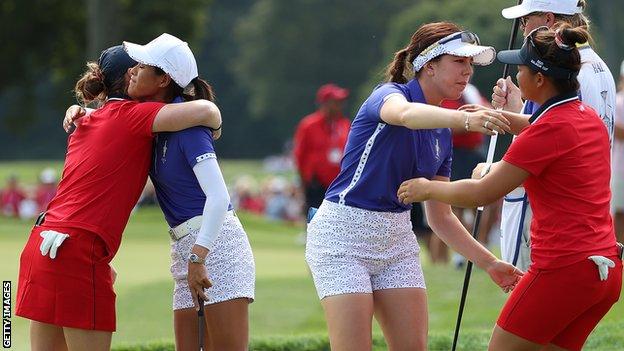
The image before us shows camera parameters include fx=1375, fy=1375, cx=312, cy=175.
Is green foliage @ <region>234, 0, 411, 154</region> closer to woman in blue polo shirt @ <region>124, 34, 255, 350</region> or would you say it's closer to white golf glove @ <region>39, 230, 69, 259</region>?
woman in blue polo shirt @ <region>124, 34, 255, 350</region>

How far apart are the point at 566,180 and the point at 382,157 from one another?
2.96ft

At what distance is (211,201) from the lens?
5.72 meters

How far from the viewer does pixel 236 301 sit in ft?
19.7

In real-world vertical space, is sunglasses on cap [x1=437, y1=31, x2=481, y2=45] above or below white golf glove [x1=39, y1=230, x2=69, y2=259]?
above

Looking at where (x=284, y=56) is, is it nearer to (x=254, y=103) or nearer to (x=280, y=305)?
(x=254, y=103)

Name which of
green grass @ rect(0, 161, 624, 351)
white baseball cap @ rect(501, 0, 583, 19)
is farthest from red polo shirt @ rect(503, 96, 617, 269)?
green grass @ rect(0, 161, 624, 351)

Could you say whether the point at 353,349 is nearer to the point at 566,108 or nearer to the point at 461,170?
the point at 566,108

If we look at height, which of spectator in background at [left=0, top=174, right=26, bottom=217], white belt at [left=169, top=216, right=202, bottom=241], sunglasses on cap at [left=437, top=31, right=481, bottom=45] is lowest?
spectator in background at [left=0, top=174, right=26, bottom=217]

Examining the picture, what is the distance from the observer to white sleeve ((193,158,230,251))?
5.72 m

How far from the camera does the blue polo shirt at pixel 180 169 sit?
5812 mm

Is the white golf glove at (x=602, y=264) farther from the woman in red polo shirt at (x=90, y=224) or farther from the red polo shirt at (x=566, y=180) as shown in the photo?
the woman in red polo shirt at (x=90, y=224)

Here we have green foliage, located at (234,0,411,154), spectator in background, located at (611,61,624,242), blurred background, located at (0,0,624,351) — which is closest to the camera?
blurred background, located at (0,0,624,351)

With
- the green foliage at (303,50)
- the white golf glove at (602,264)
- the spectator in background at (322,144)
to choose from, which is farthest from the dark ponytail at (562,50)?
the green foliage at (303,50)

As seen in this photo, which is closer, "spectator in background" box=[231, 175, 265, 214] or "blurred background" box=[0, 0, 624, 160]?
"spectator in background" box=[231, 175, 265, 214]
